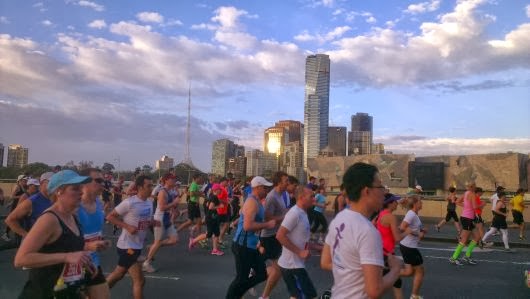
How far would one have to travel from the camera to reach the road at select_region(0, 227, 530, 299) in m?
7.26

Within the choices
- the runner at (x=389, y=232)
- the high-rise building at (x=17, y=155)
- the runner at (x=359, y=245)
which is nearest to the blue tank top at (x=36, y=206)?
the runner at (x=359, y=245)

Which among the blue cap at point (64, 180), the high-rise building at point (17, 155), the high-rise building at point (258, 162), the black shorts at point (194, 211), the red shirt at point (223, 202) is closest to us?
the blue cap at point (64, 180)

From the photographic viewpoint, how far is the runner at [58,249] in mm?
3109

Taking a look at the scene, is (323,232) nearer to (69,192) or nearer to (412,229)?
(412,229)

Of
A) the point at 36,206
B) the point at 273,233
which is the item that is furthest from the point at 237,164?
the point at 36,206

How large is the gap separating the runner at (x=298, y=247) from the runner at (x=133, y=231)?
187cm

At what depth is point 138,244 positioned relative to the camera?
5.97 meters

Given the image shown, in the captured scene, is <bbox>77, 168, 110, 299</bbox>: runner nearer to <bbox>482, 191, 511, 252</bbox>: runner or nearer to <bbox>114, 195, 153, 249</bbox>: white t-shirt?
<bbox>114, 195, 153, 249</bbox>: white t-shirt


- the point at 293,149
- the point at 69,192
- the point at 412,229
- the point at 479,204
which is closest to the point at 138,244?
the point at 69,192

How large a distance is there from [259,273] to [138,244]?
163 cm

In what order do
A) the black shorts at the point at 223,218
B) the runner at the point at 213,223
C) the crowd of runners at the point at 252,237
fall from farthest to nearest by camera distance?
the black shorts at the point at 223,218
the runner at the point at 213,223
the crowd of runners at the point at 252,237

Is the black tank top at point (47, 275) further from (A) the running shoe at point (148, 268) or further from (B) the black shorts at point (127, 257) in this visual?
(A) the running shoe at point (148, 268)

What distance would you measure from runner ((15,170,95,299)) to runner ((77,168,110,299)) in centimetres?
46

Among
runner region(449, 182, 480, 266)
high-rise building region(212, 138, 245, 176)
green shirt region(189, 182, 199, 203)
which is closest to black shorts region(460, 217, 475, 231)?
runner region(449, 182, 480, 266)
